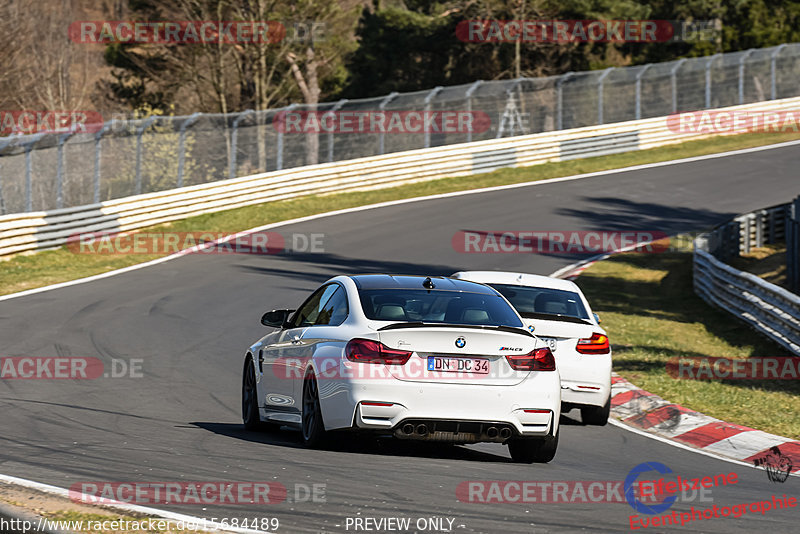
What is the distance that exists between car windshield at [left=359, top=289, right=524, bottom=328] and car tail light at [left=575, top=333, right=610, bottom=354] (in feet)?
8.08

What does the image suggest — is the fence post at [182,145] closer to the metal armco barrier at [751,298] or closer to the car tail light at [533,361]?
the metal armco barrier at [751,298]

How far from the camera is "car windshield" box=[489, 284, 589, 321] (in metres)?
12.1

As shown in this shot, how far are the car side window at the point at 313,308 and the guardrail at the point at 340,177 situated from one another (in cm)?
1489

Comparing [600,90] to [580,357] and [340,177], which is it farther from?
[580,357]

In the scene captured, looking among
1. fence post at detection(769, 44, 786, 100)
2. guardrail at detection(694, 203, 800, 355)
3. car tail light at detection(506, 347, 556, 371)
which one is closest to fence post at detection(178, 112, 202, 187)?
guardrail at detection(694, 203, 800, 355)

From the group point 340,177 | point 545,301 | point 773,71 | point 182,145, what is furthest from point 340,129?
point 545,301

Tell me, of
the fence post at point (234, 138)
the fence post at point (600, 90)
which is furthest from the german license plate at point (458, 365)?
the fence post at point (600, 90)

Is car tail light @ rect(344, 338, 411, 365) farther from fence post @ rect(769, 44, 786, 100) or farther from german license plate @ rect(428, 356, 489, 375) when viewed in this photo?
fence post @ rect(769, 44, 786, 100)

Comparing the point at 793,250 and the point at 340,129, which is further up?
the point at 340,129

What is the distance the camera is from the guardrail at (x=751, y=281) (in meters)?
16.0

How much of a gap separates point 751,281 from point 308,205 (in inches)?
599

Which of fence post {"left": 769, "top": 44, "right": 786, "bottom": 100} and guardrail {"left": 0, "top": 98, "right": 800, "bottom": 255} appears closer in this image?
guardrail {"left": 0, "top": 98, "right": 800, "bottom": 255}

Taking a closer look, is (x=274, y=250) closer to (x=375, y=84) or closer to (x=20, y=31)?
(x=20, y=31)

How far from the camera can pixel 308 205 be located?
30734 millimetres
